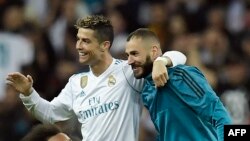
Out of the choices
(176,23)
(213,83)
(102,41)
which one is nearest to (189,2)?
(176,23)

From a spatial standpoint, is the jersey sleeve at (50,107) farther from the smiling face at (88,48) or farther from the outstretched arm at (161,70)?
the outstretched arm at (161,70)

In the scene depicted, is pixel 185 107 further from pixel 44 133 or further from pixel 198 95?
pixel 44 133

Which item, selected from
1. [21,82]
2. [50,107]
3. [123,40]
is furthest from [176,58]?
[123,40]

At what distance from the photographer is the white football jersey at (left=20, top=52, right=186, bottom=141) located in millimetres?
8844

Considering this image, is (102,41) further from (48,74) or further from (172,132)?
(48,74)

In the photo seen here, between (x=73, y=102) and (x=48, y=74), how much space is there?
15.8 ft

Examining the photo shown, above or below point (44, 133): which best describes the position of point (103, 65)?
above

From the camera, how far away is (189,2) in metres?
14.9

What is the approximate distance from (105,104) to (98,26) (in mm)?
666

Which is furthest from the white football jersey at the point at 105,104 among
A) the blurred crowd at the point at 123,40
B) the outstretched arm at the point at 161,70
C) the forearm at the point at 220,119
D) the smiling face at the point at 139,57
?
the blurred crowd at the point at 123,40

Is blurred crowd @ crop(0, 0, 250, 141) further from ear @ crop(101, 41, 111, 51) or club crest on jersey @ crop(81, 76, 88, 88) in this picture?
ear @ crop(101, 41, 111, 51)

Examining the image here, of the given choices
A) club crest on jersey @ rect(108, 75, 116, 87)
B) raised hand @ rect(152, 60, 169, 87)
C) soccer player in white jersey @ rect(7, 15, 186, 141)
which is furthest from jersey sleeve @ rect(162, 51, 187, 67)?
club crest on jersey @ rect(108, 75, 116, 87)

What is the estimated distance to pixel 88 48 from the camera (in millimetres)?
8969

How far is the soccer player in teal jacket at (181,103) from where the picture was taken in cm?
847
